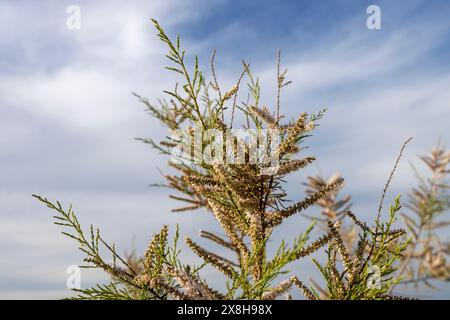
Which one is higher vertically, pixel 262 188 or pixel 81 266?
pixel 262 188

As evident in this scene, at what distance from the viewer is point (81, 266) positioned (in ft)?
9.76

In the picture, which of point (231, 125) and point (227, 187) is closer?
point (227, 187)

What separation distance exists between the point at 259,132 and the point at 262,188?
1.36 feet

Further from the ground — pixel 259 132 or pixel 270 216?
pixel 259 132

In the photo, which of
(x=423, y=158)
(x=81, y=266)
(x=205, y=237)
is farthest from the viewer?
(x=423, y=158)
